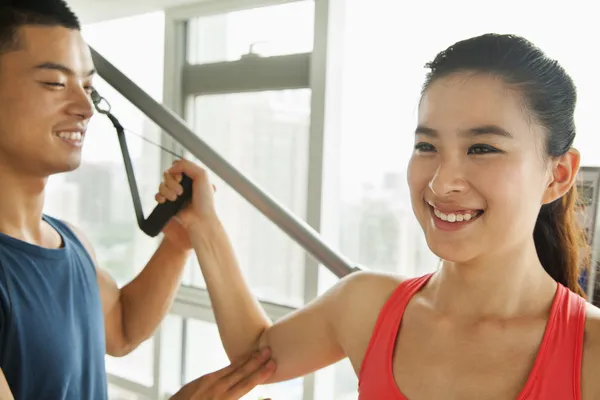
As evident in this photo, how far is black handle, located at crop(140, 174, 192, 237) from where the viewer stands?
55.0 inches

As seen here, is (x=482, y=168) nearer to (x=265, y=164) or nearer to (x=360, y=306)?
(x=360, y=306)

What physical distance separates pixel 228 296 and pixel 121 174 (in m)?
2.32

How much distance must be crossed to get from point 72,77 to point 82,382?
666 mm

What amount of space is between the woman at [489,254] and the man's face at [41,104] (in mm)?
705

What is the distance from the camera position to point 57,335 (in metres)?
1.28

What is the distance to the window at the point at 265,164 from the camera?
2.72 metres

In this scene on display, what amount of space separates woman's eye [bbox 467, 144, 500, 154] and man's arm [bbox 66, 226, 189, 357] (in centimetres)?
88

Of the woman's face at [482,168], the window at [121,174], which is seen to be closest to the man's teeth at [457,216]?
the woman's face at [482,168]

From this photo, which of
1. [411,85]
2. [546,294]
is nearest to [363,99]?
[411,85]

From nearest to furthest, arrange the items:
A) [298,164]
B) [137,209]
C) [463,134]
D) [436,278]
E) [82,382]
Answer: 1. [463,134]
2. [436,278]
3. [82,382]
4. [137,209]
5. [298,164]

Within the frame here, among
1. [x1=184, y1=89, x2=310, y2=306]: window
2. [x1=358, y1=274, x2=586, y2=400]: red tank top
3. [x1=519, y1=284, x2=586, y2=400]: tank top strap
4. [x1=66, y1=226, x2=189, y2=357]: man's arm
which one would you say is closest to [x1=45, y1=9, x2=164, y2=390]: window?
[x1=184, y1=89, x2=310, y2=306]: window

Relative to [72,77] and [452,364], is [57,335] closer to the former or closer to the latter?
[72,77]

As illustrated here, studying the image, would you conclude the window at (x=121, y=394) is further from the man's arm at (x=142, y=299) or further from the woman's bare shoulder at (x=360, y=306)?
the woman's bare shoulder at (x=360, y=306)

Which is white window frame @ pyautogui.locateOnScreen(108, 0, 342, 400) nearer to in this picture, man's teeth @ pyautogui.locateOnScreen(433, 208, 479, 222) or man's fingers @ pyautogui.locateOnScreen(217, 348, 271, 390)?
man's fingers @ pyautogui.locateOnScreen(217, 348, 271, 390)
